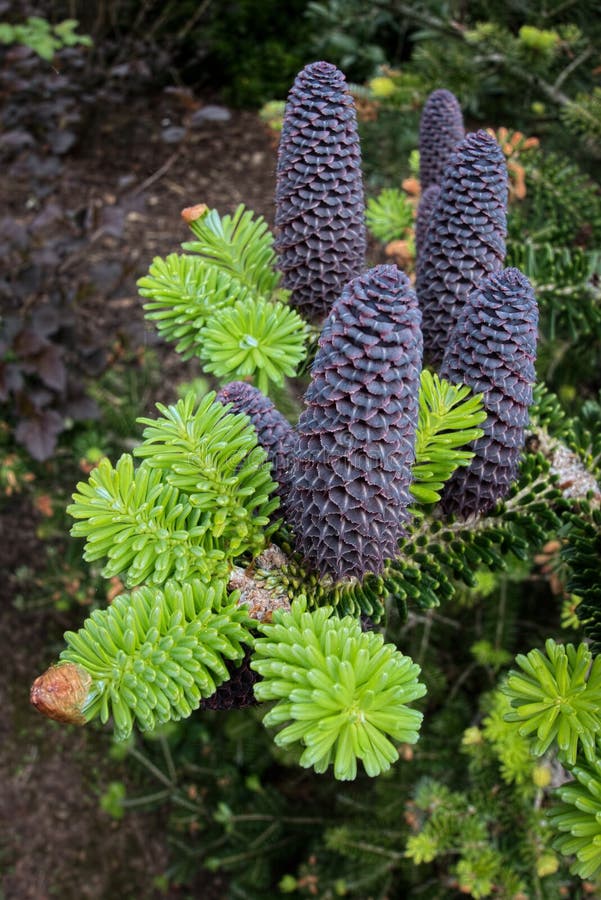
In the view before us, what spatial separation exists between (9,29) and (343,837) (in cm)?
316

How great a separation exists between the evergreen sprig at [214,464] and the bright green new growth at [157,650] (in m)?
0.07

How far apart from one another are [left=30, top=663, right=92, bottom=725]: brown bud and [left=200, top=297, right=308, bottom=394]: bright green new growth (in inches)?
14.0

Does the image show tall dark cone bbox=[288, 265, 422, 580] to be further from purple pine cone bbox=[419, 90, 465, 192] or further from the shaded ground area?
the shaded ground area

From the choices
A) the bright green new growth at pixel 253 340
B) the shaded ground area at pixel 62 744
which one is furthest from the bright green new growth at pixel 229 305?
the shaded ground area at pixel 62 744

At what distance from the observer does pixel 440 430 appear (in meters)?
0.73

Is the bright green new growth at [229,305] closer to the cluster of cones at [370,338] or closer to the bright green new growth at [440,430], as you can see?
the cluster of cones at [370,338]

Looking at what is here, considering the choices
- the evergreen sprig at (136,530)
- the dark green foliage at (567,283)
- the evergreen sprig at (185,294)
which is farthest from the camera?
the dark green foliage at (567,283)

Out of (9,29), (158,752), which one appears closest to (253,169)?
(9,29)

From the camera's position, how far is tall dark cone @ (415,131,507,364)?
0.81 metres

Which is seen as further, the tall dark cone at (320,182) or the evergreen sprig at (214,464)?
the tall dark cone at (320,182)

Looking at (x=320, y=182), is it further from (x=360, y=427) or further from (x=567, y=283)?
(x=567, y=283)

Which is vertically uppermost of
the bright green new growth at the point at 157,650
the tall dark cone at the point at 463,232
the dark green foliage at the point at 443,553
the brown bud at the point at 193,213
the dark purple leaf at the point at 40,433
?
the tall dark cone at the point at 463,232

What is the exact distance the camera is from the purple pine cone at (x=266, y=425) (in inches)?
29.2

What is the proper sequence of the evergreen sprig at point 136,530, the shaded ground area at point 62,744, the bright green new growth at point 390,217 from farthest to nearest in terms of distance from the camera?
the shaded ground area at point 62,744, the bright green new growth at point 390,217, the evergreen sprig at point 136,530
